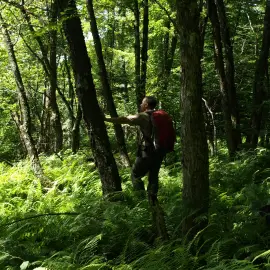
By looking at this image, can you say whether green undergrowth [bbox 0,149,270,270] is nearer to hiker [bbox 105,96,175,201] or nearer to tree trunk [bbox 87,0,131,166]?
hiker [bbox 105,96,175,201]

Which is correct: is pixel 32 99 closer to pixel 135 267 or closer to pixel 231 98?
pixel 231 98

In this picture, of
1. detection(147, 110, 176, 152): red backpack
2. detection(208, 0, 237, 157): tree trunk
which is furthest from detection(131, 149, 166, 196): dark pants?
detection(208, 0, 237, 157): tree trunk

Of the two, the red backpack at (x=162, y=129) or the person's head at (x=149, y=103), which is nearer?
the red backpack at (x=162, y=129)

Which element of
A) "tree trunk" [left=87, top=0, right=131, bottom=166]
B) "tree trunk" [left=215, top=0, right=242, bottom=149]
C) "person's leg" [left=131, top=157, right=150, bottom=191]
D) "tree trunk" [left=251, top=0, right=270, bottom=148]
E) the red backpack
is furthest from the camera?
"tree trunk" [left=215, top=0, right=242, bottom=149]

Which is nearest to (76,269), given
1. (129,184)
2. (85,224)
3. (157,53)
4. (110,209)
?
(85,224)

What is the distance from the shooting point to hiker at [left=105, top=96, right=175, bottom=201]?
599 cm

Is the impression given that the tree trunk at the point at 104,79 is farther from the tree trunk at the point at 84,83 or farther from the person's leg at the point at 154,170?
the tree trunk at the point at 84,83

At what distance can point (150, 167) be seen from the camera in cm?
651

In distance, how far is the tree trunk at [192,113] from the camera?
12.1 feet

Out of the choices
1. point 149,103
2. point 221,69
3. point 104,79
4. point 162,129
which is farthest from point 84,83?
point 221,69

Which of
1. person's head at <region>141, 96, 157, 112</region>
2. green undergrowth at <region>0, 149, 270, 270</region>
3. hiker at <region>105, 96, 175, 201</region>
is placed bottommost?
green undergrowth at <region>0, 149, 270, 270</region>

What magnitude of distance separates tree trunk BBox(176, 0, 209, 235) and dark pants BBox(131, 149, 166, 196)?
2261 mm

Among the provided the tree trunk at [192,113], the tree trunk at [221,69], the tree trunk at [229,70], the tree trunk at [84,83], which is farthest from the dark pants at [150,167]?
the tree trunk at [229,70]

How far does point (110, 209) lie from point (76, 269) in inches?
65.9
